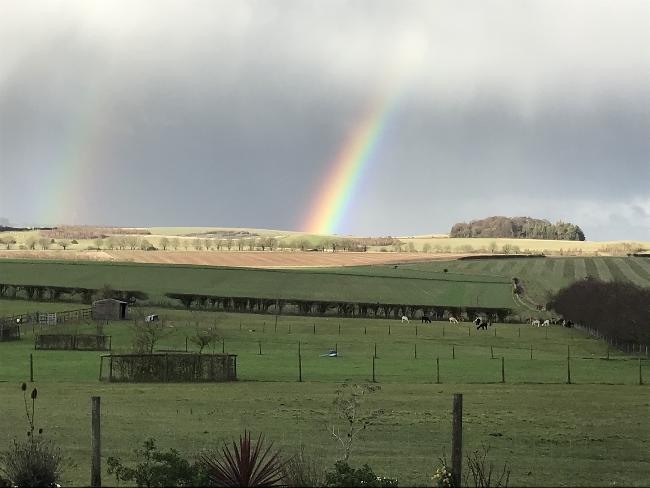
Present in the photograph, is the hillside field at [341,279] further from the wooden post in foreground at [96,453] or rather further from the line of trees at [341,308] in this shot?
the wooden post in foreground at [96,453]

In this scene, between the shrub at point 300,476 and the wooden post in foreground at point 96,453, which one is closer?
the shrub at point 300,476

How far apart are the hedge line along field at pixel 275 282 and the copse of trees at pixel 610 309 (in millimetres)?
13460

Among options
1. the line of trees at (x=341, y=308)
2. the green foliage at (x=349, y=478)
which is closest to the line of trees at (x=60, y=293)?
the line of trees at (x=341, y=308)

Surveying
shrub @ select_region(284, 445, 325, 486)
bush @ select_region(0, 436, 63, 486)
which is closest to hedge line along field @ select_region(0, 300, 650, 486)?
bush @ select_region(0, 436, 63, 486)

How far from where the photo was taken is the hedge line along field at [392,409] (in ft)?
60.8

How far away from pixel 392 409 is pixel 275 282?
303 feet

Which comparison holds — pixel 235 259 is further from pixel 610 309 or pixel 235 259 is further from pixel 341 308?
pixel 610 309

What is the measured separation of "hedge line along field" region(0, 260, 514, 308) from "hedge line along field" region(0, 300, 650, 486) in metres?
47.4

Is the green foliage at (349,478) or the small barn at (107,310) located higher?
the small barn at (107,310)

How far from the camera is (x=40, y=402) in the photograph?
28578 millimetres

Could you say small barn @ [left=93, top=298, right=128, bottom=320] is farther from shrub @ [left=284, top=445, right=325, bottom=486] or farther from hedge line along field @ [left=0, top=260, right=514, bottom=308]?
shrub @ [left=284, top=445, right=325, bottom=486]

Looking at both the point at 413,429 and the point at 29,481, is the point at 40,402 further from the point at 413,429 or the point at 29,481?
the point at 29,481

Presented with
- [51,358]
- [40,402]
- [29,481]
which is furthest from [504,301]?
[29,481]

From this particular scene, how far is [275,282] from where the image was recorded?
119 metres
